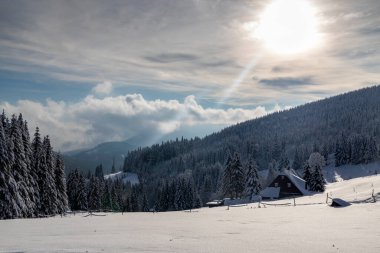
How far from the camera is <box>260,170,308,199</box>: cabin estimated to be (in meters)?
81.6

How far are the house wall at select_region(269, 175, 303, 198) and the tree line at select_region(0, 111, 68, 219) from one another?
4823 cm

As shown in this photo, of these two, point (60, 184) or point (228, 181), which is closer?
point (60, 184)

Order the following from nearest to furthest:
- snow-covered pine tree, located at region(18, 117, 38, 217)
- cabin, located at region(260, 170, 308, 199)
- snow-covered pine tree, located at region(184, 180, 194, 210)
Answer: snow-covered pine tree, located at region(18, 117, 38, 217)
cabin, located at region(260, 170, 308, 199)
snow-covered pine tree, located at region(184, 180, 194, 210)

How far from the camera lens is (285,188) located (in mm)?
83500

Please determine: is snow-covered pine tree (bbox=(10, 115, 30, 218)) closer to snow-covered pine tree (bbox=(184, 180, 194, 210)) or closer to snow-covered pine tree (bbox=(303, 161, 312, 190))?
snow-covered pine tree (bbox=(303, 161, 312, 190))

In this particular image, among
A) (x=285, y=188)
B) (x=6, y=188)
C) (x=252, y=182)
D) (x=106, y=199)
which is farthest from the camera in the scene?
(x=106, y=199)

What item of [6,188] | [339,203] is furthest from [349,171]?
[6,188]

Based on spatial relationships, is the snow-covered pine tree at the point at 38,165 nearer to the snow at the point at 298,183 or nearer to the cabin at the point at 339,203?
the cabin at the point at 339,203

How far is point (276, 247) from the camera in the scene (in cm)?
1335

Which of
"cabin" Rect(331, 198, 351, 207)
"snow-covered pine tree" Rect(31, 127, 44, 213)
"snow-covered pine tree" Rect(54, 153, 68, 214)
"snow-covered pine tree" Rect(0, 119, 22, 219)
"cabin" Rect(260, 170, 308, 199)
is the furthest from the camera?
"cabin" Rect(260, 170, 308, 199)

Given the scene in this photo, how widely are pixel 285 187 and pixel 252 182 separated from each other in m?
7.72

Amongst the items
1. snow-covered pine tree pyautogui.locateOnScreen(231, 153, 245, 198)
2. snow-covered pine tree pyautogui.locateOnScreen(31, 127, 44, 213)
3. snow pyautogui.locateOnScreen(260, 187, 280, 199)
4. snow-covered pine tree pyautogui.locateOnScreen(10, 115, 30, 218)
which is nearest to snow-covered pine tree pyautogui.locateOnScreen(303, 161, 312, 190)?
snow pyautogui.locateOnScreen(260, 187, 280, 199)

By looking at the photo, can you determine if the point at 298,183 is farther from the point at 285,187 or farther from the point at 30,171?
the point at 30,171

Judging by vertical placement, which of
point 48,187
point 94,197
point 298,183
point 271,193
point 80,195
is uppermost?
point 48,187
